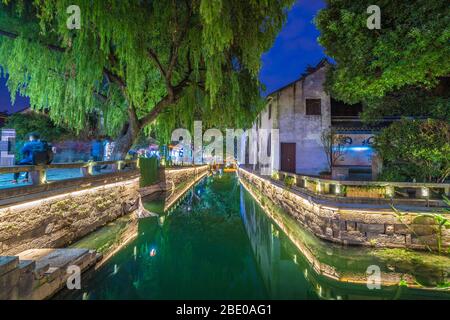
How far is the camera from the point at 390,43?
27.5 ft

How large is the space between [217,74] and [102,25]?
3922 mm

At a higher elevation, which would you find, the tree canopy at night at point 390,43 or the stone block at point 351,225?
the tree canopy at night at point 390,43

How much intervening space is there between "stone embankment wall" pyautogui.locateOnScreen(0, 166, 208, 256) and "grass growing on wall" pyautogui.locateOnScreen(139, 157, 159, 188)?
16.6 ft

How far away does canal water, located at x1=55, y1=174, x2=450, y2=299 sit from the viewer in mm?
5363

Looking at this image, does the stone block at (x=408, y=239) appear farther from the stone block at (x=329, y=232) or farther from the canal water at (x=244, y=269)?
the stone block at (x=329, y=232)

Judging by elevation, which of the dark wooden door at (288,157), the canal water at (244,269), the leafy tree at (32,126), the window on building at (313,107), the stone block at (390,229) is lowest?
the canal water at (244,269)

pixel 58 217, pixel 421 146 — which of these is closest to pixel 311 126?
pixel 421 146

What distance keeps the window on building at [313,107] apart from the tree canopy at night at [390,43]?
24.8 ft

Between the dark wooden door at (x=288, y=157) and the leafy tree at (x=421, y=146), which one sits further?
the dark wooden door at (x=288, y=157)

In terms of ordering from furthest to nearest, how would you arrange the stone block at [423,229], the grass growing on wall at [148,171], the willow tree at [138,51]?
the grass growing on wall at [148,171], the willow tree at [138,51], the stone block at [423,229]

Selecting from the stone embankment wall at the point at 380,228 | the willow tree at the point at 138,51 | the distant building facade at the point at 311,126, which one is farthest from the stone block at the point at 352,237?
Answer: the distant building facade at the point at 311,126

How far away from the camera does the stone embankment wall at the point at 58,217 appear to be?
5582mm

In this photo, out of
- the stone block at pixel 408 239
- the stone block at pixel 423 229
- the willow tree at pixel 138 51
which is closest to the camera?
the stone block at pixel 423 229

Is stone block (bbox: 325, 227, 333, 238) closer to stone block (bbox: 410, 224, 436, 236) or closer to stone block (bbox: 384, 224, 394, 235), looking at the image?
stone block (bbox: 384, 224, 394, 235)
